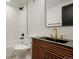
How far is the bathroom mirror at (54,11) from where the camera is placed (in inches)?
95.0

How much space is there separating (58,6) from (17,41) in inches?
105

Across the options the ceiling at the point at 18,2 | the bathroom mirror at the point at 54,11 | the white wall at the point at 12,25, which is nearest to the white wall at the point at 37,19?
the bathroom mirror at the point at 54,11

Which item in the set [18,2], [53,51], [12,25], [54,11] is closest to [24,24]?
[12,25]

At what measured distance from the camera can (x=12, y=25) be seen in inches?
159

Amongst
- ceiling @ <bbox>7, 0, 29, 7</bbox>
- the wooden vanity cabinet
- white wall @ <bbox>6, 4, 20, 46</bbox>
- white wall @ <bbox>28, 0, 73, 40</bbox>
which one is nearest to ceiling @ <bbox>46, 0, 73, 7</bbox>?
white wall @ <bbox>28, 0, 73, 40</bbox>

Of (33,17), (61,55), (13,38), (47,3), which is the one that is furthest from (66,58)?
(13,38)

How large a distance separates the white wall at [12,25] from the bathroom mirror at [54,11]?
1.88 metres

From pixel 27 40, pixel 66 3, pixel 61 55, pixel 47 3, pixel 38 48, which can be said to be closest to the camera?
pixel 61 55

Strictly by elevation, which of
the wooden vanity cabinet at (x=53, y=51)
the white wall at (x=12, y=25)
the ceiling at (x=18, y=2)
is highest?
the ceiling at (x=18, y=2)

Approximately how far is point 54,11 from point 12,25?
88.8 inches

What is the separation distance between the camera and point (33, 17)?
361cm

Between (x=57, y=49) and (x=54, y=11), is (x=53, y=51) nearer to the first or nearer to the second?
(x=57, y=49)

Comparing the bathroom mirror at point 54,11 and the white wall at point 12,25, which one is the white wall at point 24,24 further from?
the bathroom mirror at point 54,11

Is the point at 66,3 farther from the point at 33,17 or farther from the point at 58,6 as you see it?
the point at 33,17
